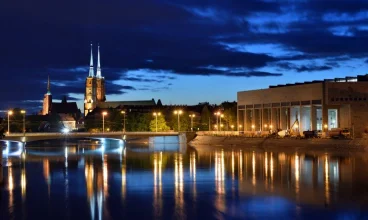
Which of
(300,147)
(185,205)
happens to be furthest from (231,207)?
(300,147)

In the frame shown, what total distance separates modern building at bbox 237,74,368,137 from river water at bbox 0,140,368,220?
49152 millimetres

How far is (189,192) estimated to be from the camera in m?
39.0

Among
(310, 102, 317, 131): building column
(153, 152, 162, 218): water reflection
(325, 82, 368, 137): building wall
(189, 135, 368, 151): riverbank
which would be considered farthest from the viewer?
(310, 102, 317, 131): building column

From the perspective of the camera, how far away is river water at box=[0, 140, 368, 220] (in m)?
31.2

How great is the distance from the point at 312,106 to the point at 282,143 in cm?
1696

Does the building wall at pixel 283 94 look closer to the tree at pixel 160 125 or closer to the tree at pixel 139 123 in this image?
the tree at pixel 160 125

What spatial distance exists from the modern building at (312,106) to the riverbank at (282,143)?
40.5ft

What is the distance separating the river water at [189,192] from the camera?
31.2 meters

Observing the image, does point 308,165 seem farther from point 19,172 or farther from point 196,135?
point 196,135

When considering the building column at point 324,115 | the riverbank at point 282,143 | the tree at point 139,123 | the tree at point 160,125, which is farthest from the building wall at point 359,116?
the tree at point 139,123

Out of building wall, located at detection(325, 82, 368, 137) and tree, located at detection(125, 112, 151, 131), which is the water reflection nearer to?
building wall, located at detection(325, 82, 368, 137)

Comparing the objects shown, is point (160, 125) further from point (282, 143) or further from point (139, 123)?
point (282, 143)

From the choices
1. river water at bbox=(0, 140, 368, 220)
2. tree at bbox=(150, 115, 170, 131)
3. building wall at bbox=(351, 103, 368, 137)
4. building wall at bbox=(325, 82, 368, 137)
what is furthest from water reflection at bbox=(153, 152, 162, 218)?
tree at bbox=(150, 115, 170, 131)

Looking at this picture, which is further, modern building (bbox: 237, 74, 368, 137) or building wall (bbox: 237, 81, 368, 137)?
modern building (bbox: 237, 74, 368, 137)
